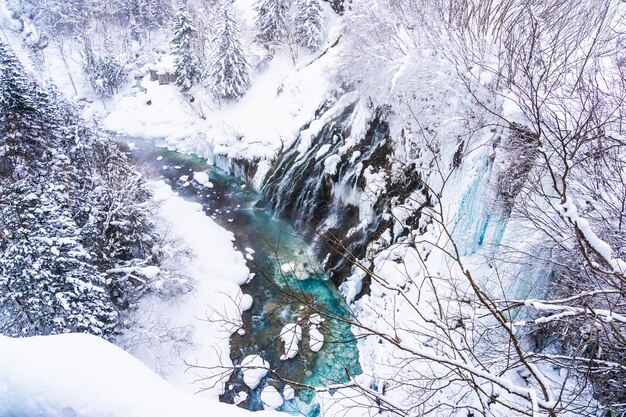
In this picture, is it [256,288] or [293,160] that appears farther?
[293,160]

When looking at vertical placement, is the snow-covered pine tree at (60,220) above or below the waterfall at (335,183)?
below

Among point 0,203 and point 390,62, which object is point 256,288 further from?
point 390,62

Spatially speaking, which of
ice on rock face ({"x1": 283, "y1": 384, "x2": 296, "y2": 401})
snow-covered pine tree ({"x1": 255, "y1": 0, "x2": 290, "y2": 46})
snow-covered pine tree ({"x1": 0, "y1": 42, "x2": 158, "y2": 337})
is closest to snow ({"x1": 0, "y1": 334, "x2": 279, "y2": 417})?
snow-covered pine tree ({"x1": 0, "y1": 42, "x2": 158, "y2": 337})

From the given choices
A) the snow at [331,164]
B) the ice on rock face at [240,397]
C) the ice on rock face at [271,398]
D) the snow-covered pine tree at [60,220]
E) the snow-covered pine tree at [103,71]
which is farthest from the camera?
the snow-covered pine tree at [103,71]

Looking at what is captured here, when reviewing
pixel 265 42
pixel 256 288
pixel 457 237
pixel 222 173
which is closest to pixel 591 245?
pixel 457 237

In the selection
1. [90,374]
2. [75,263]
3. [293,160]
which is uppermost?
[90,374]

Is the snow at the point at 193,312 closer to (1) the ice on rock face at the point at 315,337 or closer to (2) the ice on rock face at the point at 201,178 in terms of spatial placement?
(1) the ice on rock face at the point at 315,337

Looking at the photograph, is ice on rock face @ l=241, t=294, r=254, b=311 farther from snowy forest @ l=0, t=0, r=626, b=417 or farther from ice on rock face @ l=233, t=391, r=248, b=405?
ice on rock face @ l=233, t=391, r=248, b=405

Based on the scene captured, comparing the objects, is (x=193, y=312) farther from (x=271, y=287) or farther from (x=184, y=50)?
(x=184, y=50)

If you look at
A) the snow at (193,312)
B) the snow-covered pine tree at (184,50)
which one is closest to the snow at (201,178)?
the snow at (193,312)
